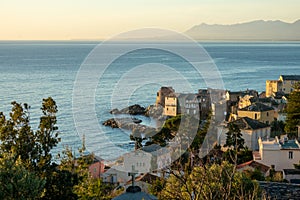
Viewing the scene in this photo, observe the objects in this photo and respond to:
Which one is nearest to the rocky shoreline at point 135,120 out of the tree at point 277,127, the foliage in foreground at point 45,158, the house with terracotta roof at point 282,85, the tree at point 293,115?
the tree at point 277,127

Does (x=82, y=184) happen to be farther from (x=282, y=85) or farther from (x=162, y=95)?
(x=282, y=85)

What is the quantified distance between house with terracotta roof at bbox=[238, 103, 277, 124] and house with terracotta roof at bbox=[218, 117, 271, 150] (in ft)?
10.3

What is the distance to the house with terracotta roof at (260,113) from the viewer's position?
24.8m

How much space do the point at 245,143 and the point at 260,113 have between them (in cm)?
458

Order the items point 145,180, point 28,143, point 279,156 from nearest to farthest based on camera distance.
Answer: point 28,143 → point 145,180 → point 279,156

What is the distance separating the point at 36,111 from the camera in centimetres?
3228

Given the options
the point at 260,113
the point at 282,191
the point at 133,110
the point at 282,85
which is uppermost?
the point at 282,191

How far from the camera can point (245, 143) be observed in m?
20.6

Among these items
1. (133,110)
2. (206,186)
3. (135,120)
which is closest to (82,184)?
(206,186)

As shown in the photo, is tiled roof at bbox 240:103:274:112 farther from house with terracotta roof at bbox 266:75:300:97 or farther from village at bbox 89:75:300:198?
house with terracotta roof at bbox 266:75:300:97

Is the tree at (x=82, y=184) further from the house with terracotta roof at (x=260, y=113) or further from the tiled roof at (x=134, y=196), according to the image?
the house with terracotta roof at (x=260, y=113)

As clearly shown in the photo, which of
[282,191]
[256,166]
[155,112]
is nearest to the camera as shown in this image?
[282,191]

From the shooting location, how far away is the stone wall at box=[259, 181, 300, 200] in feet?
28.6

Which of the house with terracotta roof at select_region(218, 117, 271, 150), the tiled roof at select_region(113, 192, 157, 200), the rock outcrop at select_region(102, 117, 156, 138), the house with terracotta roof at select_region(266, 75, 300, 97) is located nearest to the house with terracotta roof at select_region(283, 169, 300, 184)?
the house with terracotta roof at select_region(218, 117, 271, 150)
